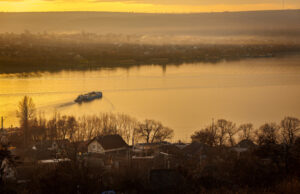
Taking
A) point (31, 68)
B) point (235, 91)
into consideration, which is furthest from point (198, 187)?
point (31, 68)

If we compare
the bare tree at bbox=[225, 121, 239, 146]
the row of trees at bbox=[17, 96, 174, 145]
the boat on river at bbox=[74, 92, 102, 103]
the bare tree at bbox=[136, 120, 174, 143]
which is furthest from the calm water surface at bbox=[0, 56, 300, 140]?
the bare tree at bbox=[225, 121, 239, 146]

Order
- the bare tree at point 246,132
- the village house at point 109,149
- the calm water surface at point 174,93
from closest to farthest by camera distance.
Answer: the village house at point 109,149, the bare tree at point 246,132, the calm water surface at point 174,93

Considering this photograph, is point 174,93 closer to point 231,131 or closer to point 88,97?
point 88,97

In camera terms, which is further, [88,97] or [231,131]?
[88,97]

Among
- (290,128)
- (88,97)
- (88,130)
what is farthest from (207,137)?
(88,97)

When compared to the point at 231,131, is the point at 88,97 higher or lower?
higher

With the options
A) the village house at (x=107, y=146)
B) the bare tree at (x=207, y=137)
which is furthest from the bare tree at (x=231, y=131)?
the village house at (x=107, y=146)

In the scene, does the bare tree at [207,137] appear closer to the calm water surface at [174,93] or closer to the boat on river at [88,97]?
the calm water surface at [174,93]
